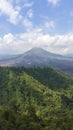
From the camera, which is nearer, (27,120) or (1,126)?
(1,126)

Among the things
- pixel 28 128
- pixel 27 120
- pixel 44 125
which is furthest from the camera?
pixel 44 125

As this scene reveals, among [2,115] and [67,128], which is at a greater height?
[2,115]

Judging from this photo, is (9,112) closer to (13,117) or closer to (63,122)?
(13,117)

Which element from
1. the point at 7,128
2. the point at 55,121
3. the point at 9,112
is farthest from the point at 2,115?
the point at 55,121

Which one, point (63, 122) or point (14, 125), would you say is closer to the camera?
point (14, 125)

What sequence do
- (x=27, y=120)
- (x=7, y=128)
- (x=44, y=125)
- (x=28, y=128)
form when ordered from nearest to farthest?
(x=7, y=128), (x=28, y=128), (x=27, y=120), (x=44, y=125)

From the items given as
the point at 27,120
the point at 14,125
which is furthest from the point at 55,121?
the point at 14,125

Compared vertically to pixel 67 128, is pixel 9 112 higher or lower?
higher

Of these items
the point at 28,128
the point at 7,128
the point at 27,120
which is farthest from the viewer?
the point at 27,120

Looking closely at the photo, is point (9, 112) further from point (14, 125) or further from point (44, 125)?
point (44, 125)
